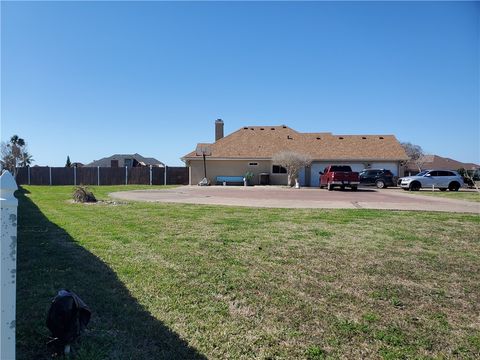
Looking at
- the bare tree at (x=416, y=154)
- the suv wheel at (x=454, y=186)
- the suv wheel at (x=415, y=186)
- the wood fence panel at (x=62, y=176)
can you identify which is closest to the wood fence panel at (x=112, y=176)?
the wood fence panel at (x=62, y=176)

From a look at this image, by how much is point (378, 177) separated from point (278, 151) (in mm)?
9594

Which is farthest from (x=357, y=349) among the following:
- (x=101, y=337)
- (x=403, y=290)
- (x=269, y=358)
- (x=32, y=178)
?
(x=32, y=178)

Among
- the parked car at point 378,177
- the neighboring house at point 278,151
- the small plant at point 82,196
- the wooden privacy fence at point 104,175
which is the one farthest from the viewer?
the wooden privacy fence at point 104,175

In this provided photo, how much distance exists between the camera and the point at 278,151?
36469mm

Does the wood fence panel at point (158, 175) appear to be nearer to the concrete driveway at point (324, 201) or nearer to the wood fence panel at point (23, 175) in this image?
the wood fence panel at point (23, 175)

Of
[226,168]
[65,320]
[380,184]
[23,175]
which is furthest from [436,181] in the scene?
[23,175]

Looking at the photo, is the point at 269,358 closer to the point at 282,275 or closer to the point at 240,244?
the point at 282,275

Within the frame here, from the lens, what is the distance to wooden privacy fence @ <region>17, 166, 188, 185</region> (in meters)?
36.5

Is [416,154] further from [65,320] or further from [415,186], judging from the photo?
[65,320]

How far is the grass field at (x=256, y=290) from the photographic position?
10.8 feet

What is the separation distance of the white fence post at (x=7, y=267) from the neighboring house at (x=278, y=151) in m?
33.5

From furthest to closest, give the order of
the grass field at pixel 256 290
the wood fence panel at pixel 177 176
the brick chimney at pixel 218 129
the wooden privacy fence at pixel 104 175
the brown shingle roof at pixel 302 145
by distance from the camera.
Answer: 1. the brick chimney at pixel 218 129
2. the wood fence panel at pixel 177 176
3. the wooden privacy fence at pixel 104 175
4. the brown shingle roof at pixel 302 145
5. the grass field at pixel 256 290

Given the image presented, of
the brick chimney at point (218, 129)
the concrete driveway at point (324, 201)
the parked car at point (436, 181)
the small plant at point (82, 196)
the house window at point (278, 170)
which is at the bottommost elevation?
the concrete driveway at point (324, 201)

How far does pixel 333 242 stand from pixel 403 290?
2594mm
